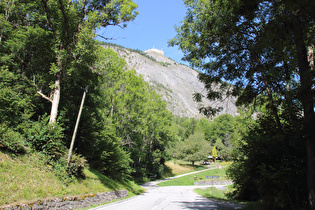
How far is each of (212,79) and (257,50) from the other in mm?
2832

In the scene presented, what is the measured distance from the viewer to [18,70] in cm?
1485

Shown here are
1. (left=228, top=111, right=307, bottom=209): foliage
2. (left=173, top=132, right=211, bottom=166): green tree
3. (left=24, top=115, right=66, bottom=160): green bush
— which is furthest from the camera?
(left=173, top=132, right=211, bottom=166): green tree

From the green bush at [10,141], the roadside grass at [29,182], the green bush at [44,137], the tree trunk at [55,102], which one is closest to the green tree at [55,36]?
the tree trunk at [55,102]

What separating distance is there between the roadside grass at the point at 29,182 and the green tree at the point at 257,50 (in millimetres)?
8336

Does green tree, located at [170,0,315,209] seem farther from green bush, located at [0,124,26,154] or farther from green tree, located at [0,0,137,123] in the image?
green bush, located at [0,124,26,154]

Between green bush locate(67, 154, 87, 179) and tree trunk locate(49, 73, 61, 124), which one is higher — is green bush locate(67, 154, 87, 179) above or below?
below

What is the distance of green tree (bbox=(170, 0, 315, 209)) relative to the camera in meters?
6.19

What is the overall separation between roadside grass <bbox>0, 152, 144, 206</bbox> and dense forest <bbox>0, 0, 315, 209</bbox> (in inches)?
25.4

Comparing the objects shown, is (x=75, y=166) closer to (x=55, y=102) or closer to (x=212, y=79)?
(x=55, y=102)

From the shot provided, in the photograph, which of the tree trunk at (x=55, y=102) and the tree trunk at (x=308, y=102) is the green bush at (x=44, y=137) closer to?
the tree trunk at (x=55, y=102)

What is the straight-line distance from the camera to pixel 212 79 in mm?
9477

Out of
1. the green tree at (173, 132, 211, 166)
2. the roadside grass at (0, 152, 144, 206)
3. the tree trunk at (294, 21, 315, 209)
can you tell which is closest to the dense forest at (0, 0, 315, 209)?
the tree trunk at (294, 21, 315, 209)

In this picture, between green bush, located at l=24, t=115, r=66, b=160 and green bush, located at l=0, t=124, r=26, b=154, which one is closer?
green bush, located at l=0, t=124, r=26, b=154

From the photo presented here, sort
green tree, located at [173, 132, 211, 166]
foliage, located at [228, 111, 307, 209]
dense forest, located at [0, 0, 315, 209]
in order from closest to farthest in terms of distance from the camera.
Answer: dense forest, located at [0, 0, 315, 209] → foliage, located at [228, 111, 307, 209] → green tree, located at [173, 132, 211, 166]
